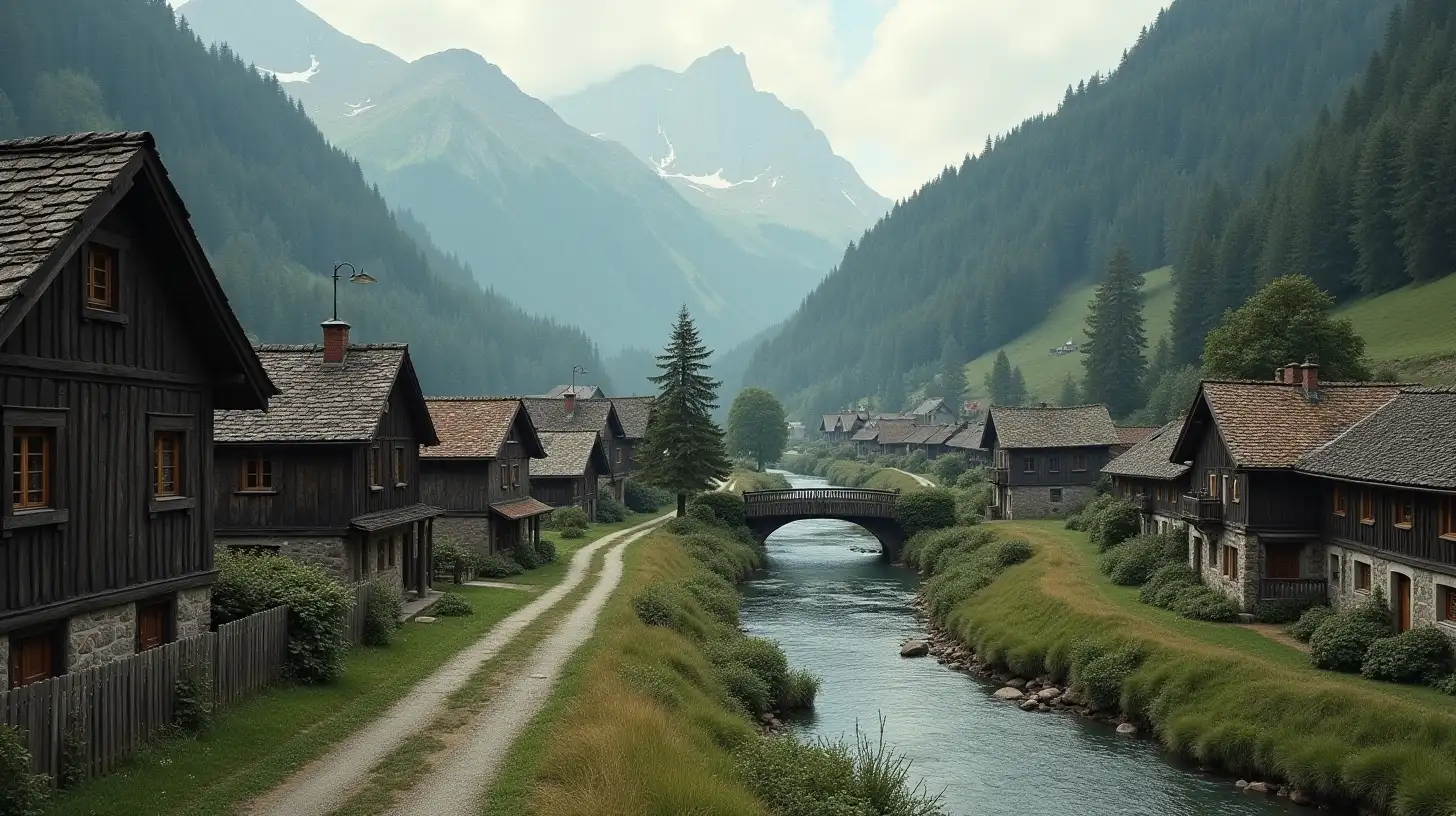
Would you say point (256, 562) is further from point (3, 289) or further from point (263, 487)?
point (3, 289)

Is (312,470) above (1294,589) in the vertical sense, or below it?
above

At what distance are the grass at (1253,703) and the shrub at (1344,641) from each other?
0.62 meters

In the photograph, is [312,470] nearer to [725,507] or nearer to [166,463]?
[166,463]

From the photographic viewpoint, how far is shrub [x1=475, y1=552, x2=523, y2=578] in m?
51.8

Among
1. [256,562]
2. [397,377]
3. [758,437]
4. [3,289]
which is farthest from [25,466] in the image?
[758,437]

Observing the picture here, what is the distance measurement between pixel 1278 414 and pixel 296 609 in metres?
37.1

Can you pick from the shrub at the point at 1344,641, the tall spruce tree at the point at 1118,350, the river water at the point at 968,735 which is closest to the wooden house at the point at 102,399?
the river water at the point at 968,735

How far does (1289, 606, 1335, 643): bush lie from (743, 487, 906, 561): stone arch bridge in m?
42.1

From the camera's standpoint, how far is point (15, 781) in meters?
15.3

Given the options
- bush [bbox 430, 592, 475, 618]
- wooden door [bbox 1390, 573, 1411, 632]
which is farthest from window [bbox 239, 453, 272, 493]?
wooden door [bbox 1390, 573, 1411, 632]

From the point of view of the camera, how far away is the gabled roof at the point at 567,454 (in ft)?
252

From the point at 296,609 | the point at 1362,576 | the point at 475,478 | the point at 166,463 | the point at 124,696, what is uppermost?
the point at 166,463

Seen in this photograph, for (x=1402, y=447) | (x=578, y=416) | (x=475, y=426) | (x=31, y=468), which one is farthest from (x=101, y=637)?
(x=578, y=416)

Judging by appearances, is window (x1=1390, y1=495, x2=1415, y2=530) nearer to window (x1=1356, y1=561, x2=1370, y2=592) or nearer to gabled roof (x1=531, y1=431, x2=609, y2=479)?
window (x1=1356, y1=561, x2=1370, y2=592)
